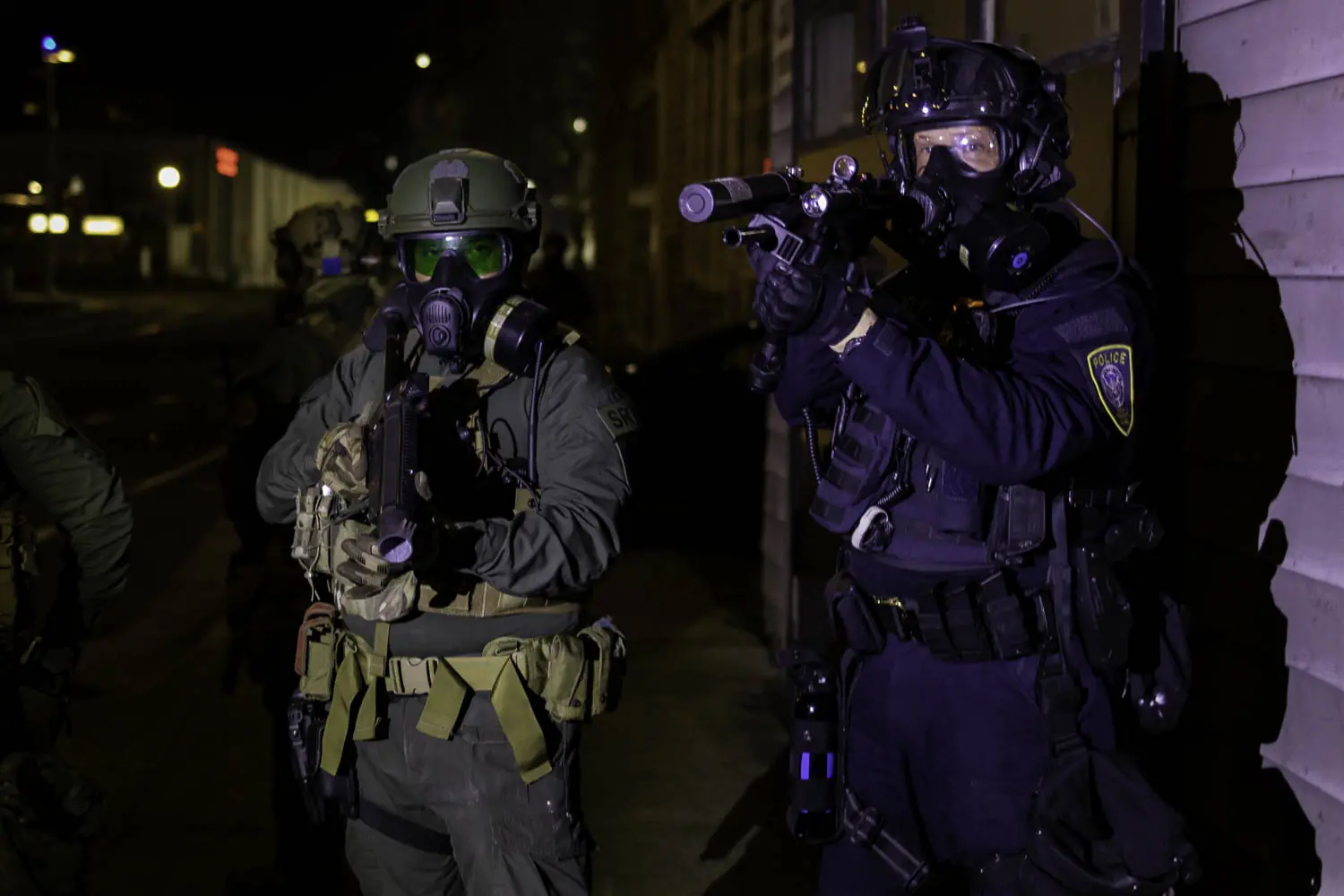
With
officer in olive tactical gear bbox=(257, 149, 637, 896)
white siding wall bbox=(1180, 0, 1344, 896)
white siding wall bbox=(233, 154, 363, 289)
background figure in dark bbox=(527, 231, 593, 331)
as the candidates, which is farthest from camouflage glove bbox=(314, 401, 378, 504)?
white siding wall bbox=(233, 154, 363, 289)

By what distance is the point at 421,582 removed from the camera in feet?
9.98

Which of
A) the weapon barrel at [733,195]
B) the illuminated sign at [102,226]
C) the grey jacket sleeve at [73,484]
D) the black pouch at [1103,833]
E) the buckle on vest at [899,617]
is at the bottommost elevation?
the black pouch at [1103,833]

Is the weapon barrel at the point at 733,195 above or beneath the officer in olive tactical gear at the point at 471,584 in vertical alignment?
above

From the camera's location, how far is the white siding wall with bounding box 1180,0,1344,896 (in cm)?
304

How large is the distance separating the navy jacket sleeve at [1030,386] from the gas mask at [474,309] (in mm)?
744

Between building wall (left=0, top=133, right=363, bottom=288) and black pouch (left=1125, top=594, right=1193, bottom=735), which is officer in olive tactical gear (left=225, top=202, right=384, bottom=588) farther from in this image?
building wall (left=0, top=133, right=363, bottom=288)

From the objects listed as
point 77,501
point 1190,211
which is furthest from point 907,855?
point 77,501

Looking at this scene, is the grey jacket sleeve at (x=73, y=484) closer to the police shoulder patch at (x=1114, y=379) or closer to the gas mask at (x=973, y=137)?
the gas mask at (x=973, y=137)

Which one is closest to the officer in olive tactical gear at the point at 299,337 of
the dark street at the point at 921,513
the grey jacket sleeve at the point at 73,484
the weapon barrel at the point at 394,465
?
the dark street at the point at 921,513

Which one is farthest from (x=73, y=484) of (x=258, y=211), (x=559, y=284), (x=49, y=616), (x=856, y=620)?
(x=258, y=211)

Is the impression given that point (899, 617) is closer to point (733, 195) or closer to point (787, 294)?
point (787, 294)

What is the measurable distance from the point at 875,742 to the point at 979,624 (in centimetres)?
36

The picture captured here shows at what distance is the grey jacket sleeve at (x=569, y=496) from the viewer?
9.53ft

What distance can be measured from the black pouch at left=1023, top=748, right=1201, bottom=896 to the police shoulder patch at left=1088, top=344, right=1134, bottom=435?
0.63 metres
